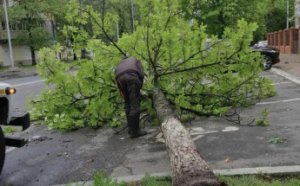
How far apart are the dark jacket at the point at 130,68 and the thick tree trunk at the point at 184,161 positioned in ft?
4.54

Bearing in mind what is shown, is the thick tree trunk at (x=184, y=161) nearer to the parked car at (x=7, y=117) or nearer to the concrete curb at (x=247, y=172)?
the concrete curb at (x=247, y=172)

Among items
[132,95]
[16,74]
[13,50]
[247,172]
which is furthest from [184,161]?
[13,50]

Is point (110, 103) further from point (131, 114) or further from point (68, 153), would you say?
point (68, 153)

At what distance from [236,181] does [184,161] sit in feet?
2.48

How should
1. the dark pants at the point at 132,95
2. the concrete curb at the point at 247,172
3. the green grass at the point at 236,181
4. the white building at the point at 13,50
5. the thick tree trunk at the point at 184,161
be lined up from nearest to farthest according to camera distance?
1. the thick tree trunk at the point at 184,161
2. the green grass at the point at 236,181
3. the concrete curb at the point at 247,172
4. the dark pants at the point at 132,95
5. the white building at the point at 13,50

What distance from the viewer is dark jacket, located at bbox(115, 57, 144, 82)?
744 centimetres

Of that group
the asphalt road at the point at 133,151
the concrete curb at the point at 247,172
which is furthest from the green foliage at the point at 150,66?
the concrete curb at the point at 247,172

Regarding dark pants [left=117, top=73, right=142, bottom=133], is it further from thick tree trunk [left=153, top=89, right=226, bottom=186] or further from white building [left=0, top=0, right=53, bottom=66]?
white building [left=0, top=0, right=53, bottom=66]

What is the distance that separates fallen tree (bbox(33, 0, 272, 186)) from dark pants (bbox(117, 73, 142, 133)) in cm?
51

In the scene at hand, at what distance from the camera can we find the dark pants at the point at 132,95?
7387mm

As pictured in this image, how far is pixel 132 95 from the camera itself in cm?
743

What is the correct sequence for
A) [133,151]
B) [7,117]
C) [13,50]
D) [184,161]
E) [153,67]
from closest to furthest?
[184,161], [7,117], [133,151], [153,67], [13,50]

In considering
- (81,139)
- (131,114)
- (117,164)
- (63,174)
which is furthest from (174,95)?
(63,174)

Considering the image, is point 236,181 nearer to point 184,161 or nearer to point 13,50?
point 184,161
